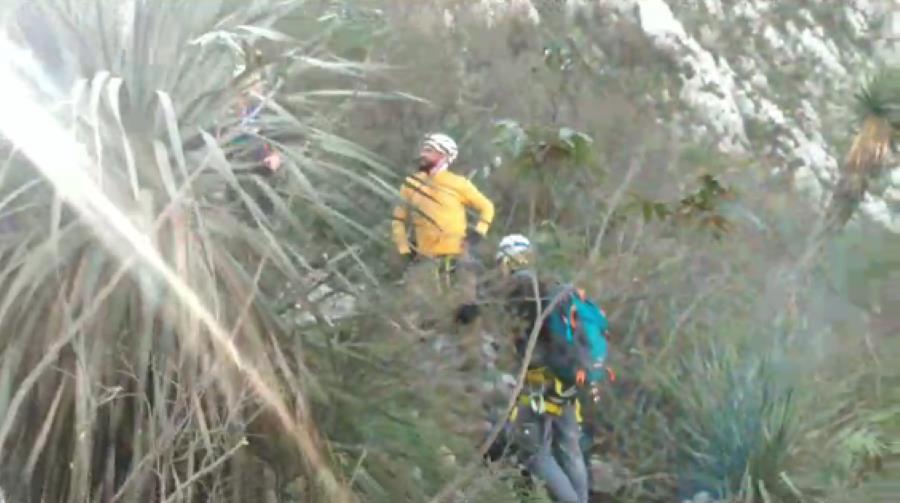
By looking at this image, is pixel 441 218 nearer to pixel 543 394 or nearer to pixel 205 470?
pixel 543 394

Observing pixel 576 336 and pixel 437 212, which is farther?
pixel 576 336

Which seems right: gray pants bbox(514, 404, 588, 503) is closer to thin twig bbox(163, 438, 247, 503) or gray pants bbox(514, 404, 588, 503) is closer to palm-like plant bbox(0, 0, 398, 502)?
palm-like plant bbox(0, 0, 398, 502)

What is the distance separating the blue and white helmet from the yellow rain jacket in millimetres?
180

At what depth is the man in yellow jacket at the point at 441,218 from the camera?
16.5 ft

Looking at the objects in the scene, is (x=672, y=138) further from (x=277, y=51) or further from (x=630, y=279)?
(x=277, y=51)

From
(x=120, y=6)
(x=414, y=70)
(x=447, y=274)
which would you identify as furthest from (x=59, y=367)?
(x=414, y=70)

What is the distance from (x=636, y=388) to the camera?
7.54 meters

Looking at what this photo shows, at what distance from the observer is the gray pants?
626 cm

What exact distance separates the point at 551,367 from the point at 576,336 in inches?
10.0

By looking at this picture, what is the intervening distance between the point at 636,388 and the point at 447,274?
7.96 feet

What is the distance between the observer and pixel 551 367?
6.13 metres

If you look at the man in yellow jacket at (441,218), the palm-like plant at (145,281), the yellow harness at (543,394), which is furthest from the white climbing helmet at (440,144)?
the palm-like plant at (145,281)

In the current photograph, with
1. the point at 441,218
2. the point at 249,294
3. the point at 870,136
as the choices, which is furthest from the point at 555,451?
the point at 870,136

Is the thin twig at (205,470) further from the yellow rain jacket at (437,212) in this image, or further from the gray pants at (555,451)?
the gray pants at (555,451)
